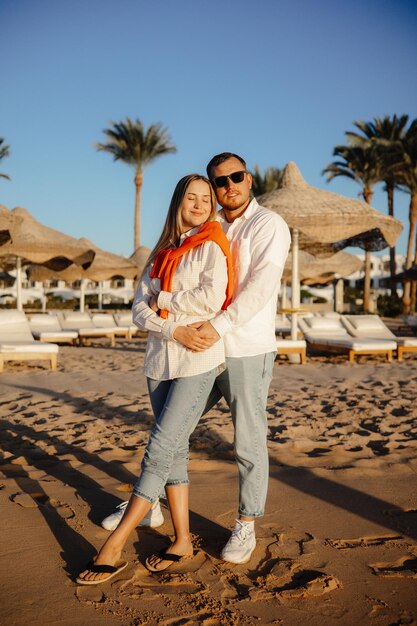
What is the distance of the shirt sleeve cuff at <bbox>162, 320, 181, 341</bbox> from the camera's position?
2.25 m

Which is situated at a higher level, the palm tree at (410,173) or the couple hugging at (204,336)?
the palm tree at (410,173)

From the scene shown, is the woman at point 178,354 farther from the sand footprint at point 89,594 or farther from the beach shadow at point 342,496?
the beach shadow at point 342,496

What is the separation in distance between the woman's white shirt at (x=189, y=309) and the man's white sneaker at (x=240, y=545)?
70 centimetres

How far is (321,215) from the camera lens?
948cm

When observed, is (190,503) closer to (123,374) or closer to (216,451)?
(216,451)

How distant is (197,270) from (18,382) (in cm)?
601

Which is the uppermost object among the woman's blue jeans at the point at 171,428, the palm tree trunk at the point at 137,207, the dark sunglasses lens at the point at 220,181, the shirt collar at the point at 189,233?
the palm tree trunk at the point at 137,207

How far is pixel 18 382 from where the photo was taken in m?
7.64

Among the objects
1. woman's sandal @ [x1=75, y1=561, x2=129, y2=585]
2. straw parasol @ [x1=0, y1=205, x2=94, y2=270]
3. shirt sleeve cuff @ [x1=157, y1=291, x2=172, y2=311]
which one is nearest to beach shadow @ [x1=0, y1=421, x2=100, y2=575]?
woman's sandal @ [x1=75, y1=561, x2=129, y2=585]

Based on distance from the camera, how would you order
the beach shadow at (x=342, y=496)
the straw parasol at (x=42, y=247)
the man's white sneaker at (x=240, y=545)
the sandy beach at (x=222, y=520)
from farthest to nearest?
1. the straw parasol at (x=42, y=247)
2. the beach shadow at (x=342, y=496)
3. the man's white sneaker at (x=240, y=545)
4. the sandy beach at (x=222, y=520)

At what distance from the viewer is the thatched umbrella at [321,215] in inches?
375

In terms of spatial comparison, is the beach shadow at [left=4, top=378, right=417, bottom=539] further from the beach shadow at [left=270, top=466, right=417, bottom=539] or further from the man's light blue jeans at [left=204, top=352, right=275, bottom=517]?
the man's light blue jeans at [left=204, top=352, right=275, bottom=517]

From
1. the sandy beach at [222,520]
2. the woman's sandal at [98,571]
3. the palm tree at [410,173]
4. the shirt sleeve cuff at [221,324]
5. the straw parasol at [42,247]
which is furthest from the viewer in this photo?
the palm tree at [410,173]

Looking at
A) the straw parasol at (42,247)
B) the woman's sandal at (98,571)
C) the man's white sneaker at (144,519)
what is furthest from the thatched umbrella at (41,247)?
the woman's sandal at (98,571)
